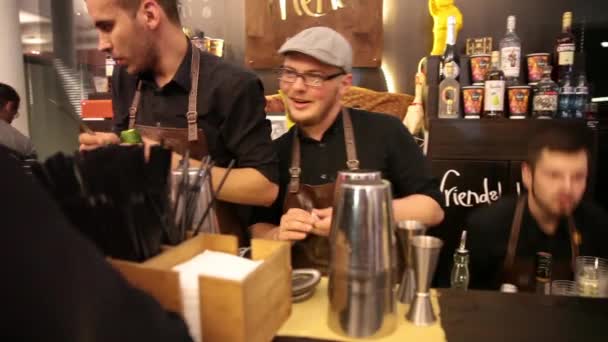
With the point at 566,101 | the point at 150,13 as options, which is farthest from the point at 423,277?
the point at 566,101

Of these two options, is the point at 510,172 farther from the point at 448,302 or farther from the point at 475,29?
the point at 448,302

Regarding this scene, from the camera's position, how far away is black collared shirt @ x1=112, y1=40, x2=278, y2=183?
1495 millimetres

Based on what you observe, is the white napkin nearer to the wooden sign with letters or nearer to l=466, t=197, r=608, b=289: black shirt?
l=466, t=197, r=608, b=289: black shirt

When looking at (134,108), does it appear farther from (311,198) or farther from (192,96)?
(311,198)

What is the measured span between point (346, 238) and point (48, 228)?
49 cm

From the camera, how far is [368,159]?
68.6 inches

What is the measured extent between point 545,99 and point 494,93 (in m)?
0.30

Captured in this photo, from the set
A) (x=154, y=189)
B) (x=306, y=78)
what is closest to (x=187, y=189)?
(x=154, y=189)

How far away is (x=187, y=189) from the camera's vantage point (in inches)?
34.3

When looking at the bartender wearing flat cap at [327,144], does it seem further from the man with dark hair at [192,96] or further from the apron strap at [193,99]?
the apron strap at [193,99]

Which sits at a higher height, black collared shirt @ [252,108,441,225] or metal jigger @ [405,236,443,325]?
black collared shirt @ [252,108,441,225]

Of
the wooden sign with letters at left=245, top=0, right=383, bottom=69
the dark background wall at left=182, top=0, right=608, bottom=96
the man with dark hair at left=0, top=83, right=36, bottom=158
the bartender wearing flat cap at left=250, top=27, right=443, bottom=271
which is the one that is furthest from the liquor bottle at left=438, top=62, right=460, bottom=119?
the man with dark hair at left=0, top=83, right=36, bottom=158

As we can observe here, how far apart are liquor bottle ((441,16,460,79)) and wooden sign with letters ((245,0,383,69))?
1.90 ft

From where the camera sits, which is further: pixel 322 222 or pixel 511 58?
pixel 511 58
